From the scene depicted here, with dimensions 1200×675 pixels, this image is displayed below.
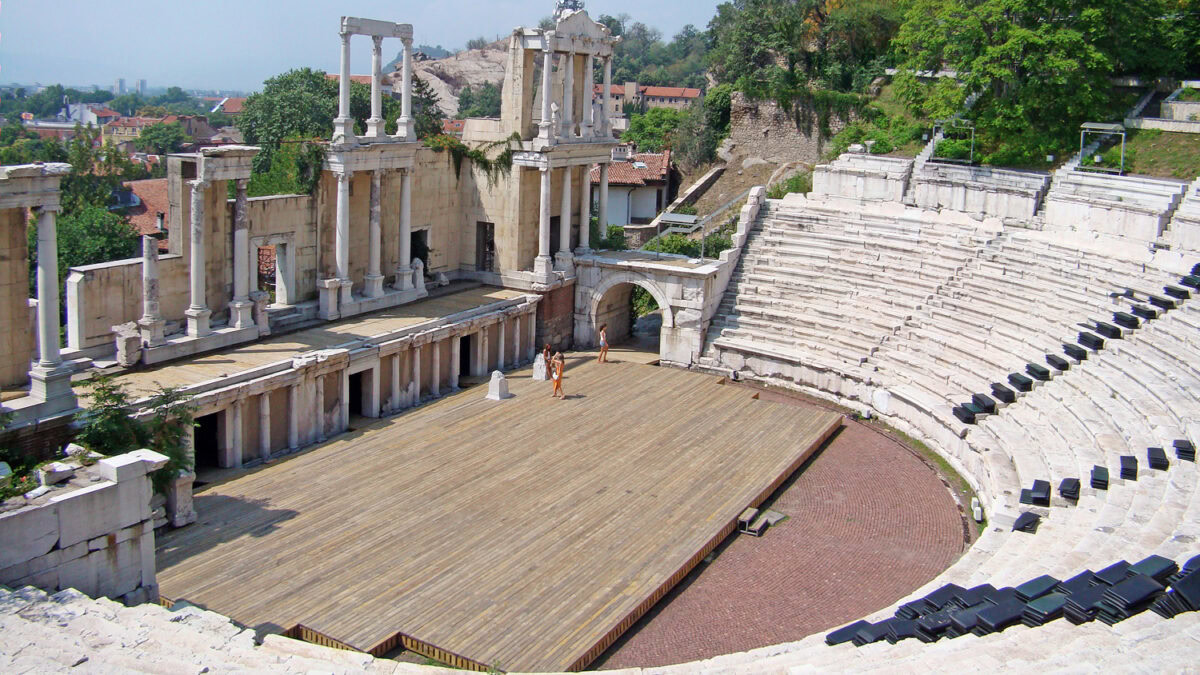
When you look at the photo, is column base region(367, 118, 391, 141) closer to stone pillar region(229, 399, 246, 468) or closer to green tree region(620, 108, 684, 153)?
stone pillar region(229, 399, 246, 468)

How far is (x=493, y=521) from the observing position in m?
19.2

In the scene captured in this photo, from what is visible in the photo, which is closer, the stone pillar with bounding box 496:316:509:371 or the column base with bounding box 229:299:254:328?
the column base with bounding box 229:299:254:328

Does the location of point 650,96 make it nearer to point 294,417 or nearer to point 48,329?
point 294,417

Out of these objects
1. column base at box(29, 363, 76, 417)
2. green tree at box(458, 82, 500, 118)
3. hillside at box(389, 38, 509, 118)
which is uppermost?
hillside at box(389, 38, 509, 118)

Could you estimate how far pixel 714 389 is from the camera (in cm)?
2759

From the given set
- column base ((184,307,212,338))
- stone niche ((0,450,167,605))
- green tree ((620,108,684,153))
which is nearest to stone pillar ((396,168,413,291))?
column base ((184,307,212,338))

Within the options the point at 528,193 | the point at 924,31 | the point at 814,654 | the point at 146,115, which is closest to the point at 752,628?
the point at 814,654

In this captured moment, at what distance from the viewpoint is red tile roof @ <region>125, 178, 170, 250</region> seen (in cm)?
4478

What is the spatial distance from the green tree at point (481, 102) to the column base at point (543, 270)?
7296cm

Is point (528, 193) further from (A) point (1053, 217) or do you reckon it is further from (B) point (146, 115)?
(B) point (146, 115)

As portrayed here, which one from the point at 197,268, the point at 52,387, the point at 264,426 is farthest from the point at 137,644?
the point at 197,268

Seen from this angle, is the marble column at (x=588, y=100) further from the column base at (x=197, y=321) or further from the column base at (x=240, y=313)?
the column base at (x=197, y=321)

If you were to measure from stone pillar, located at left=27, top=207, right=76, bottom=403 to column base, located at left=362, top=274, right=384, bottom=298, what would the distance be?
9.26 meters

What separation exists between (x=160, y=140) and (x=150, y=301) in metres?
77.3
